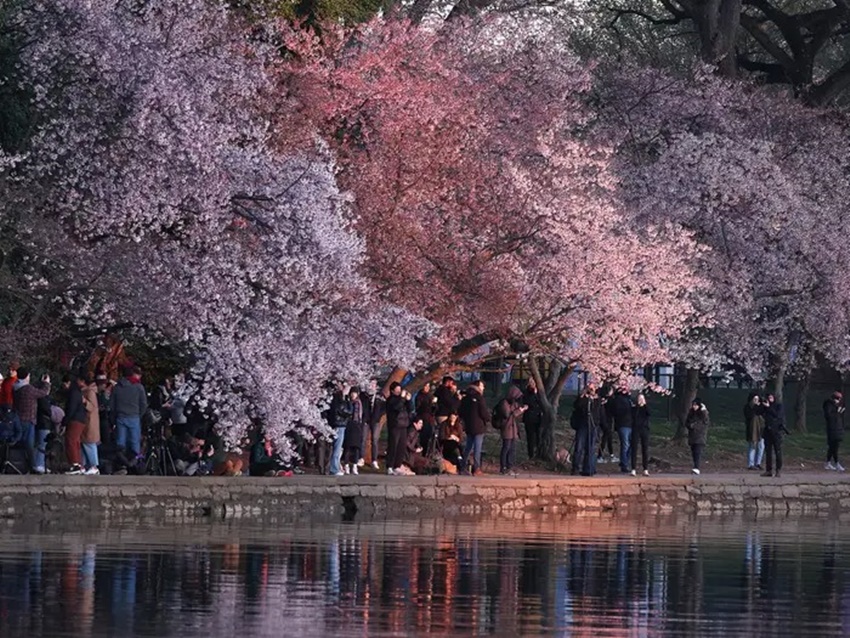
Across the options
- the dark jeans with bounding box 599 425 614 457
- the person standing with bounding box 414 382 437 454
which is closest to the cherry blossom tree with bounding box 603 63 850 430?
the dark jeans with bounding box 599 425 614 457

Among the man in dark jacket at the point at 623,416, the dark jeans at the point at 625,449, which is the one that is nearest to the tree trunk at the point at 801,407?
the dark jeans at the point at 625,449

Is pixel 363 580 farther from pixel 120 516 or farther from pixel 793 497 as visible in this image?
pixel 793 497

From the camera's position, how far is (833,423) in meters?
45.4

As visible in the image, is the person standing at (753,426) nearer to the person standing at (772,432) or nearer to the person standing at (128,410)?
the person standing at (772,432)

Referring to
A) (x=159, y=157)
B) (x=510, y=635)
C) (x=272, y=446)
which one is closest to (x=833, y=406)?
(x=272, y=446)

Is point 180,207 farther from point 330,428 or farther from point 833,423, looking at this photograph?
point 833,423

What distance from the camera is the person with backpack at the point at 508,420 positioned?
38906 millimetres

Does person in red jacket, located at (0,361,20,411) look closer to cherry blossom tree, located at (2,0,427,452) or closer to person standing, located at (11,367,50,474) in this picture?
person standing, located at (11,367,50,474)

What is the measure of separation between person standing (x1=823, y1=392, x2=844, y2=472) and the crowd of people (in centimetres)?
7

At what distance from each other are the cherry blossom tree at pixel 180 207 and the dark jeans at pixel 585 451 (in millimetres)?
6015

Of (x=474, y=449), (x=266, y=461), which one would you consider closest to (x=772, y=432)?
(x=474, y=449)

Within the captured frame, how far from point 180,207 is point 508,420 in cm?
833

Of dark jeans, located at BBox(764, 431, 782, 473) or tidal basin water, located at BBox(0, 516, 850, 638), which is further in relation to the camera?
dark jeans, located at BBox(764, 431, 782, 473)

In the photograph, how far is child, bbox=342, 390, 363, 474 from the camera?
118ft
